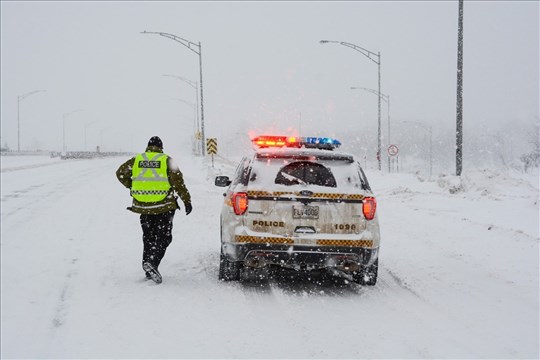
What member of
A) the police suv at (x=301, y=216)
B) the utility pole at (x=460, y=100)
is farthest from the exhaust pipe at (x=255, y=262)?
the utility pole at (x=460, y=100)

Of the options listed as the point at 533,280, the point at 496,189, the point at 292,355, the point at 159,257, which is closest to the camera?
the point at 292,355

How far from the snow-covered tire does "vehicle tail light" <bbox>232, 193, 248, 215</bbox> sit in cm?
73

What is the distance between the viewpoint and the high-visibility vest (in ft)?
22.4

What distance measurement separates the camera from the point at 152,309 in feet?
19.1

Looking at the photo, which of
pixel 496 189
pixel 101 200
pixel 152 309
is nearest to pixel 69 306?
pixel 152 309

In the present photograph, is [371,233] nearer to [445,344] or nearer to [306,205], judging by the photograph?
[306,205]

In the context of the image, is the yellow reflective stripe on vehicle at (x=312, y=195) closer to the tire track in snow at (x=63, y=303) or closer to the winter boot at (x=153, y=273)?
the winter boot at (x=153, y=273)

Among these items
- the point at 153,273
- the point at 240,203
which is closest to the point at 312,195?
the point at 240,203

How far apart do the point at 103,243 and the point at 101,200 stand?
7.72 metres

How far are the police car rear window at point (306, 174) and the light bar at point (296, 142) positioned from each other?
768 millimetres

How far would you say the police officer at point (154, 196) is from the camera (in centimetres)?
684

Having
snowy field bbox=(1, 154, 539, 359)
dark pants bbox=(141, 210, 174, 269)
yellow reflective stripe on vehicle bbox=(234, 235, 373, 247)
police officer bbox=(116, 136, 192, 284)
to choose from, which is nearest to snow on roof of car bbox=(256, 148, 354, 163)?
yellow reflective stripe on vehicle bbox=(234, 235, 373, 247)

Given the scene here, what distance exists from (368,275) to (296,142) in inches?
79.7

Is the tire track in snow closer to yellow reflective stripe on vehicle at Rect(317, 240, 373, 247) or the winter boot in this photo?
the winter boot
